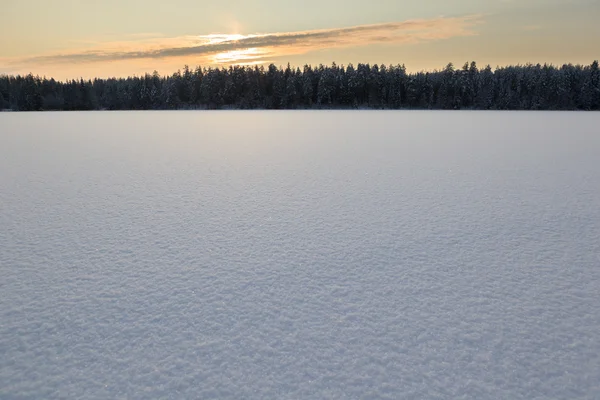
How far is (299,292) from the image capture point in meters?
4.17

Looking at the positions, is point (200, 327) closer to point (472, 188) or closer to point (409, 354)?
point (409, 354)

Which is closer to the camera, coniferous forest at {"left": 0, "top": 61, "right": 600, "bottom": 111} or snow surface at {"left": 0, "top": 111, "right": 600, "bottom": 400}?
snow surface at {"left": 0, "top": 111, "right": 600, "bottom": 400}

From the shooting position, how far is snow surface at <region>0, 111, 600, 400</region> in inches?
114

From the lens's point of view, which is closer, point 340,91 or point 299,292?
point 299,292

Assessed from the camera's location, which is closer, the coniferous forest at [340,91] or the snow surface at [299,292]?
the snow surface at [299,292]

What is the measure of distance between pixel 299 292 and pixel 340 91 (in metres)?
86.1

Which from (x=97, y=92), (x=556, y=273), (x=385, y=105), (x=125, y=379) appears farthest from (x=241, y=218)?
(x=97, y=92)

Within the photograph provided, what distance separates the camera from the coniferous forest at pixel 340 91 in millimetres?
81938

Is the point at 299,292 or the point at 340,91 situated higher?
the point at 340,91

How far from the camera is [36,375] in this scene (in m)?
2.93

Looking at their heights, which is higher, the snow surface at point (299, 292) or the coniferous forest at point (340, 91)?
the coniferous forest at point (340, 91)

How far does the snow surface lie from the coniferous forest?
263 ft

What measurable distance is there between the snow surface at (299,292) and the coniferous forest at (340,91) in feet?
263

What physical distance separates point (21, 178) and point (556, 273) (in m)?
12.0
